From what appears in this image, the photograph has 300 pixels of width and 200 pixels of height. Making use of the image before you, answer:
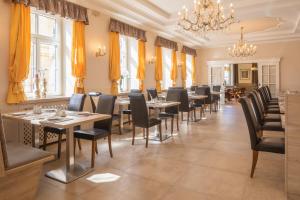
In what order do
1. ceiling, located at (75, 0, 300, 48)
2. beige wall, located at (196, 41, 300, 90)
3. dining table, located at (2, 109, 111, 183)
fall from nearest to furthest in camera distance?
dining table, located at (2, 109, 111, 183) < ceiling, located at (75, 0, 300, 48) < beige wall, located at (196, 41, 300, 90)

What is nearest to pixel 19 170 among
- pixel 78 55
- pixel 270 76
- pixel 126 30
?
pixel 78 55

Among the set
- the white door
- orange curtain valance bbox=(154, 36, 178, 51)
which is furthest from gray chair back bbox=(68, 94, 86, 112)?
the white door

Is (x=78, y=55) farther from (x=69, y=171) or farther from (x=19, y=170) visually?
(x=19, y=170)

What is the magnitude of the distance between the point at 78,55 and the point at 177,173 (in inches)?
132

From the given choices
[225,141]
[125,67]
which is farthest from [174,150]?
[125,67]

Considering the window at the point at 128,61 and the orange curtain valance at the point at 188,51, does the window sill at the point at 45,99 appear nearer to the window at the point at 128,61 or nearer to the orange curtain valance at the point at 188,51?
the window at the point at 128,61

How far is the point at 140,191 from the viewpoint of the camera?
252 cm

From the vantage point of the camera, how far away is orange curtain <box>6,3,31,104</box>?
12.7ft

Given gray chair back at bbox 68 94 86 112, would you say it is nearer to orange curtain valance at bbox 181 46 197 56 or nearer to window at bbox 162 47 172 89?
window at bbox 162 47 172 89

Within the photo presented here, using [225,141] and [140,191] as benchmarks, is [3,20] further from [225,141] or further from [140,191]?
[225,141]

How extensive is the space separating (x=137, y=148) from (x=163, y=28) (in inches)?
191

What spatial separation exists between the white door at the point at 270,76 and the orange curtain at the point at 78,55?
8520mm

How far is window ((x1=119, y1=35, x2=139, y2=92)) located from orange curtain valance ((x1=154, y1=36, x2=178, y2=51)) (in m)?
1.08

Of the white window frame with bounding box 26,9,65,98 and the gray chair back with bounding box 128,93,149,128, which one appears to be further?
the white window frame with bounding box 26,9,65,98
